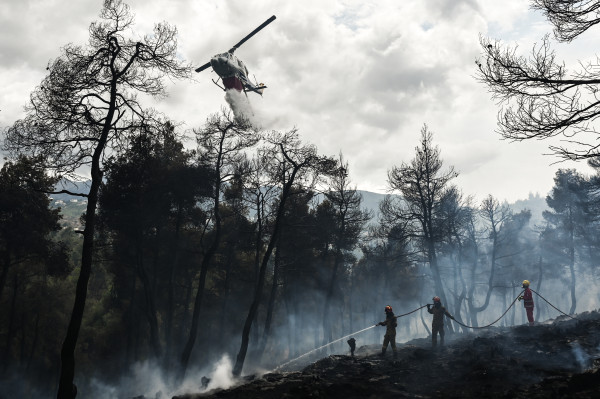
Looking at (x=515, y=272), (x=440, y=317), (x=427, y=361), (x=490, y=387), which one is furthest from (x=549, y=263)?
(x=490, y=387)

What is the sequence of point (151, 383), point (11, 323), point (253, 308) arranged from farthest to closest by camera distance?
point (11, 323) < point (151, 383) < point (253, 308)

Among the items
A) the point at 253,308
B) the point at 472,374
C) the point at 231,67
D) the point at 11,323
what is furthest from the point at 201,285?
the point at 231,67

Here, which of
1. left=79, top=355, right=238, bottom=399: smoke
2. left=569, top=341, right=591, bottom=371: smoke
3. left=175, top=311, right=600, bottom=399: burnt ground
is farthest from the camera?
left=79, top=355, right=238, bottom=399: smoke

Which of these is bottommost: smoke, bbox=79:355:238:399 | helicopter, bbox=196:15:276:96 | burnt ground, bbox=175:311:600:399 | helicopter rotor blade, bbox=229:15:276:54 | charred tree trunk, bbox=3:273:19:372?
smoke, bbox=79:355:238:399

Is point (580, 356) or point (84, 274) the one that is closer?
point (84, 274)

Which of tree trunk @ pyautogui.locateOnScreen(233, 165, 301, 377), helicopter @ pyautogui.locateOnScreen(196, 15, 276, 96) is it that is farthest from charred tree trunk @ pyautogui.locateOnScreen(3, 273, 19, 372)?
helicopter @ pyautogui.locateOnScreen(196, 15, 276, 96)

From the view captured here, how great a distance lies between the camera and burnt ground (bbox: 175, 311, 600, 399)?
25.8 ft

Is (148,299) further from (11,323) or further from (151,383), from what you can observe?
(11,323)

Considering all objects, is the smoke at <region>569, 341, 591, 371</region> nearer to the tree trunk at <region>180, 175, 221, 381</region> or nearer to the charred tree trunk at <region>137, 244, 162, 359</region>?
the tree trunk at <region>180, 175, 221, 381</region>

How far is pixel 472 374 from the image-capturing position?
966 centimetres

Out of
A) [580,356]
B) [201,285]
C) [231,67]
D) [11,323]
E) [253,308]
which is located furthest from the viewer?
[231,67]

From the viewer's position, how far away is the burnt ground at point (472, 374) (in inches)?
310

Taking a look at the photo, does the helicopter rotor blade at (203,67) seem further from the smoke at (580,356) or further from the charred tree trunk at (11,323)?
the smoke at (580,356)

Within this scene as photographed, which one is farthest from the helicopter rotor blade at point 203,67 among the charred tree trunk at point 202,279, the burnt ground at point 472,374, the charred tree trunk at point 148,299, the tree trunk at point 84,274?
the burnt ground at point 472,374
